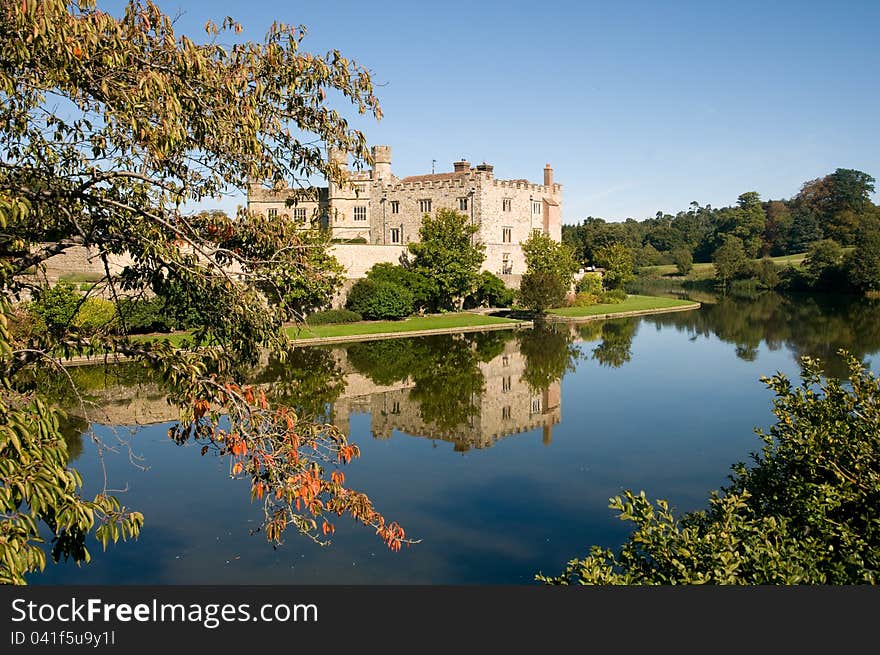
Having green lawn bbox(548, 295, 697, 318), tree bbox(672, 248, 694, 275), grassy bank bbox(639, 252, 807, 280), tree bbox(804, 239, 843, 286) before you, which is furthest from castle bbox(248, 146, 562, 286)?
tree bbox(672, 248, 694, 275)

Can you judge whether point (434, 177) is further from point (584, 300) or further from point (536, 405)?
point (536, 405)

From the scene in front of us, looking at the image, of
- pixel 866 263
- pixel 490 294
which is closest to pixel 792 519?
pixel 490 294

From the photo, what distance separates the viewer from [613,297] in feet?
169

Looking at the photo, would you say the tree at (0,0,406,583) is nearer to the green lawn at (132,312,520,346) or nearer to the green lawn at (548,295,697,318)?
the green lawn at (132,312,520,346)

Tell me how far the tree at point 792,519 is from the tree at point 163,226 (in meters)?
1.81

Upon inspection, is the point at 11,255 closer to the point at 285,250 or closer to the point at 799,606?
the point at 285,250

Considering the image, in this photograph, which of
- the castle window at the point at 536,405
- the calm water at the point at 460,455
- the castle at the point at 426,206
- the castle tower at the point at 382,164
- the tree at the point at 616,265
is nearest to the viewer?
the calm water at the point at 460,455

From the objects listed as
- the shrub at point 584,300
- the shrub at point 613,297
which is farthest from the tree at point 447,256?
the shrub at point 613,297

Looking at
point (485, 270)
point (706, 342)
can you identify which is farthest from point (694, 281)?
point (706, 342)

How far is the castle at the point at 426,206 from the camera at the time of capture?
45.0 m

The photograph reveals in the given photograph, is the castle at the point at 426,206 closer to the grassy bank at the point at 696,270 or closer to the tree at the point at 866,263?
the tree at the point at 866,263

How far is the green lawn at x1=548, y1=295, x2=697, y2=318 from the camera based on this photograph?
141 feet

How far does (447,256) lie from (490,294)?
509 cm

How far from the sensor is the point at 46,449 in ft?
14.6
